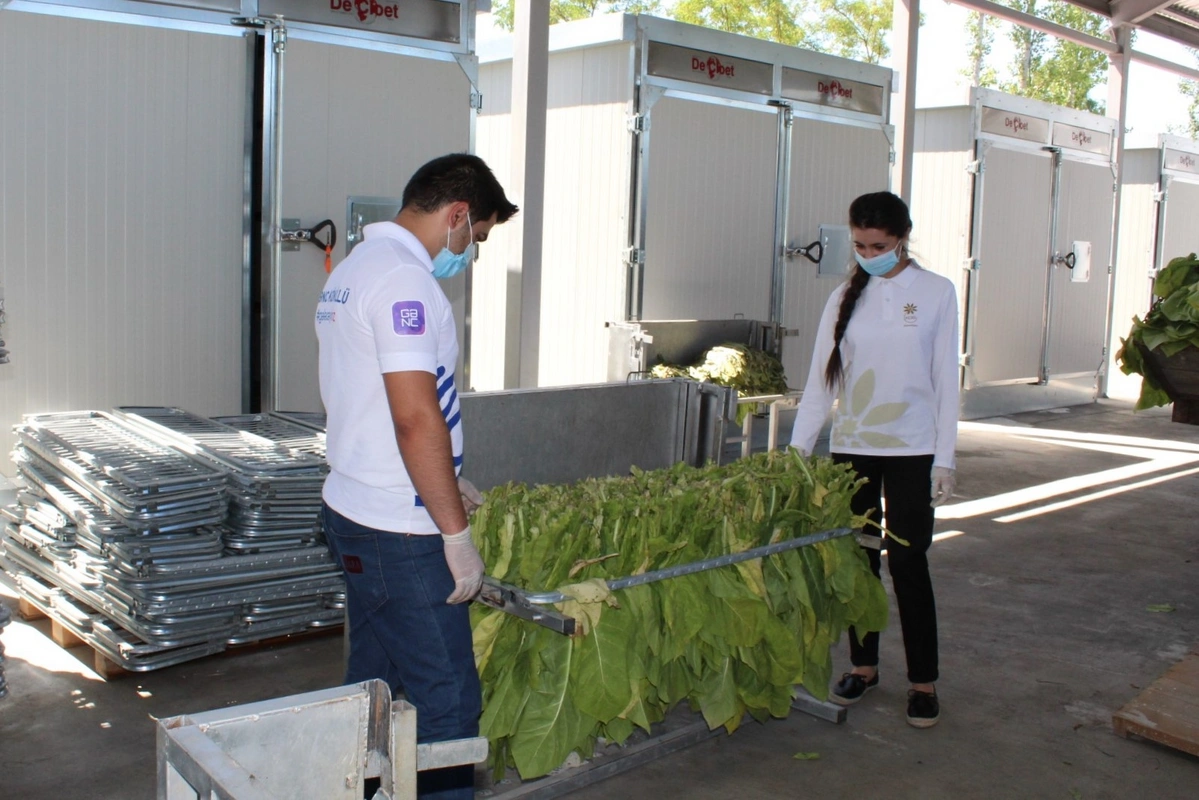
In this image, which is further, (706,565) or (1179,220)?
(1179,220)

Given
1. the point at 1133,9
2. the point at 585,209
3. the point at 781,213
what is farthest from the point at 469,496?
the point at 1133,9

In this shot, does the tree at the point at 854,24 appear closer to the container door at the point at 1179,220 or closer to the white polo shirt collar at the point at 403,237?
the container door at the point at 1179,220

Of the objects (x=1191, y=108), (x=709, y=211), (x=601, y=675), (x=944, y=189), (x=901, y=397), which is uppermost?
(x=1191, y=108)

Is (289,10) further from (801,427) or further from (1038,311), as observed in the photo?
(1038,311)

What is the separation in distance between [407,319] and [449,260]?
429 mm

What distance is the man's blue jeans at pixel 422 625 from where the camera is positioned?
2.86m

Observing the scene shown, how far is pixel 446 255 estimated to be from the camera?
3070 mm

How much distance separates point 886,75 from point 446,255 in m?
8.04

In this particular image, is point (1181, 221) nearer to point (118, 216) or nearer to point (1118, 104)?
point (1118, 104)

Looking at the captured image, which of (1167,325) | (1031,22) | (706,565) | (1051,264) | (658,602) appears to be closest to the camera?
(658,602)

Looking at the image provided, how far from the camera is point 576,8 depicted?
33.7 meters

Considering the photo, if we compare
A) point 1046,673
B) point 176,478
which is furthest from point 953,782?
point 176,478

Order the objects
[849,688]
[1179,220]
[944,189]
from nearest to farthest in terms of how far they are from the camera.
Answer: [849,688] → [944,189] → [1179,220]

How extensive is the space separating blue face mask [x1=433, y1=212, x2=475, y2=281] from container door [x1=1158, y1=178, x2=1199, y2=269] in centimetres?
1498
